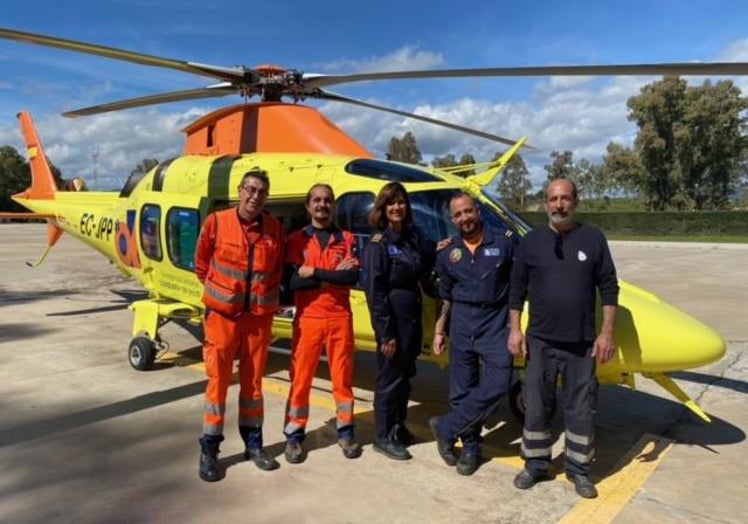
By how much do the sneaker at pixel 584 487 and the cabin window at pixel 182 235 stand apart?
4407 millimetres

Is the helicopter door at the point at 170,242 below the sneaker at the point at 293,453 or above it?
above

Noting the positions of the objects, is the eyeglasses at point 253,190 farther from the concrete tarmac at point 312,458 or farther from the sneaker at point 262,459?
the concrete tarmac at point 312,458

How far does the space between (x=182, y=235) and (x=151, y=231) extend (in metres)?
0.66

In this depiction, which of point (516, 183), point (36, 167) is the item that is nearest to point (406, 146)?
point (516, 183)

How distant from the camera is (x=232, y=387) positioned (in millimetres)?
6109

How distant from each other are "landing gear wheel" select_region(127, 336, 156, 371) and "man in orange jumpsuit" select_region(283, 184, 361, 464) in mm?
2933

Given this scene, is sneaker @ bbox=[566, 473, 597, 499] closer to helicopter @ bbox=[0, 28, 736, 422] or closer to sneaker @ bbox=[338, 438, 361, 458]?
helicopter @ bbox=[0, 28, 736, 422]

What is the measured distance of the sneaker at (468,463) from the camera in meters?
4.11

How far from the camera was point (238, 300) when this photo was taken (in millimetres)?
3957

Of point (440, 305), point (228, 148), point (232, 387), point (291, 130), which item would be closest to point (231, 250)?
point (440, 305)

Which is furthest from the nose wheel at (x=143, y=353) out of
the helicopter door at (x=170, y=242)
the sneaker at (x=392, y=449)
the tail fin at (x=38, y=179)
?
the tail fin at (x=38, y=179)

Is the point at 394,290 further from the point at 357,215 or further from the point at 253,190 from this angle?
the point at 357,215

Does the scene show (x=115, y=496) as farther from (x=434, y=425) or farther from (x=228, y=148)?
(x=228, y=148)

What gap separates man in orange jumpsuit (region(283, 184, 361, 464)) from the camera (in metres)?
4.18
